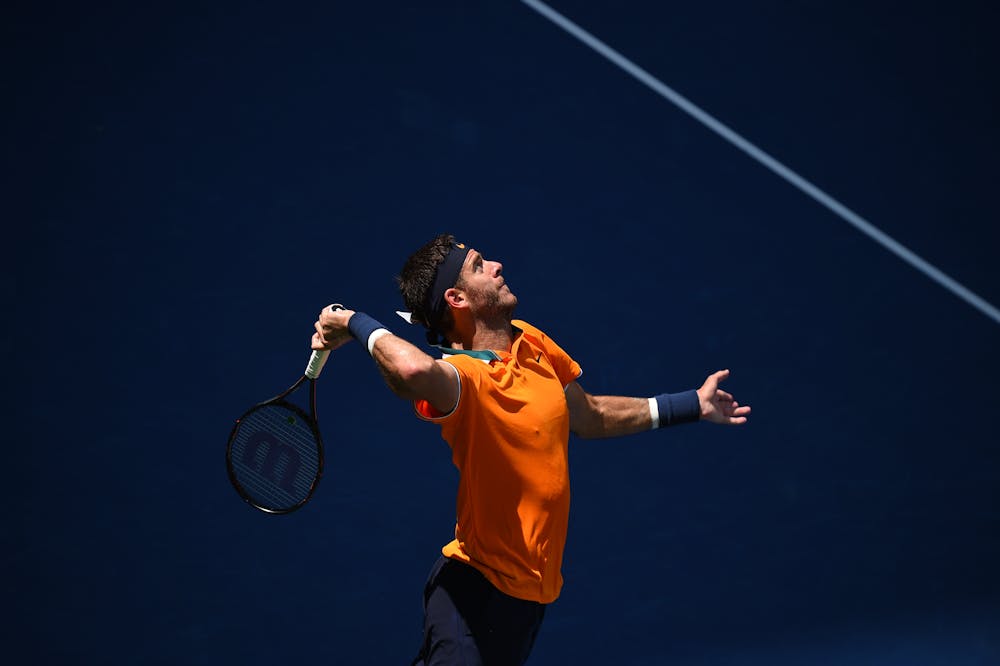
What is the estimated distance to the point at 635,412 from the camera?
392cm

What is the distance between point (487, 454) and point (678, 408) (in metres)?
0.71

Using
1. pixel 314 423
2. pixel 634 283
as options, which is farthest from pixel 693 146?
pixel 314 423

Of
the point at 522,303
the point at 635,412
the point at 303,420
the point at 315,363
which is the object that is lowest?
the point at 303,420

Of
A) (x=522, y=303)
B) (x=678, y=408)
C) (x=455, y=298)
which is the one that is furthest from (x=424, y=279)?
(x=522, y=303)

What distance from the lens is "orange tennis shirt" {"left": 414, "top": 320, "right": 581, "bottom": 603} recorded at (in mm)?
3436

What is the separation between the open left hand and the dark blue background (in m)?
1.12

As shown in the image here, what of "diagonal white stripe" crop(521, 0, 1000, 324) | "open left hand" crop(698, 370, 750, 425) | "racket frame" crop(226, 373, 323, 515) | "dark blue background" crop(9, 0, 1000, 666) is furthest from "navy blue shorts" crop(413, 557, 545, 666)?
"diagonal white stripe" crop(521, 0, 1000, 324)

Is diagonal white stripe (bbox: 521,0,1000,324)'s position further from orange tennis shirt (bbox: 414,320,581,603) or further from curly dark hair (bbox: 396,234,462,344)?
orange tennis shirt (bbox: 414,320,581,603)

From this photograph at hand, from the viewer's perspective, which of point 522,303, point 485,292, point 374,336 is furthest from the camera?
point 522,303

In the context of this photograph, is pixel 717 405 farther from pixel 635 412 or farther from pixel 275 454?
pixel 275 454

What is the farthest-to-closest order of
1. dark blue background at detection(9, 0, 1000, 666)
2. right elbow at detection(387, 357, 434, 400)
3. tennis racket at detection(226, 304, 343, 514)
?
1. dark blue background at detection(9, 0, 1000, 666)
2. tennis racket at detection(226, 304, 343, 514)
3. right elbow at detection(387, 357, 434, 400)

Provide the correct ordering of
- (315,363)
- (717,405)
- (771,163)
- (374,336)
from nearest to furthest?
(374,336), (315,363), (717,405), (771,163)

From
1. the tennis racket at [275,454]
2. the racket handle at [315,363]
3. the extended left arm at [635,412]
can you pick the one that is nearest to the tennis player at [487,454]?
the racket handle at [315,363]

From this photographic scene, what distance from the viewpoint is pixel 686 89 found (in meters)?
5.22
